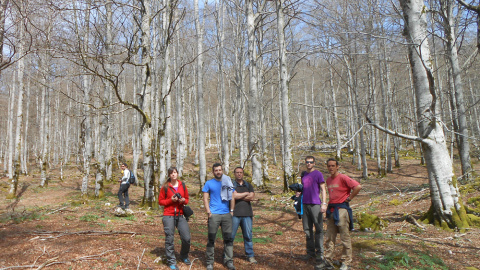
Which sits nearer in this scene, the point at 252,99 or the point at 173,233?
the point at 173,233

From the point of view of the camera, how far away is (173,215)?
470 centimetres

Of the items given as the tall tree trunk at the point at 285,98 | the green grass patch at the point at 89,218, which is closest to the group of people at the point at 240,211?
the green grass patch at the point at 89,218

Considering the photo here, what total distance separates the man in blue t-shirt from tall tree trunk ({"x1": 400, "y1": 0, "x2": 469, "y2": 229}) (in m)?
4.39

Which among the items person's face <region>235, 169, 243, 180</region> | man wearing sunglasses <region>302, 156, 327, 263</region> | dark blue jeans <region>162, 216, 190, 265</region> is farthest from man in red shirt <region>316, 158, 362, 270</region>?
dark blue jeans <region>162, 216, 190, 265</region>

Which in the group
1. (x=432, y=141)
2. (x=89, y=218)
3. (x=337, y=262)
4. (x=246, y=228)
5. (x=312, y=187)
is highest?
(x=432, y=141)

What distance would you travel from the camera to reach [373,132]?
23.8 metres

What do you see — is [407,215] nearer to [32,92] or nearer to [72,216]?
[72,216]

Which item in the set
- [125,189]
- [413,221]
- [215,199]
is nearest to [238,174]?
[215,199]

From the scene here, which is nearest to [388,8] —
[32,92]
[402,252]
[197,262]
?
[402,252]

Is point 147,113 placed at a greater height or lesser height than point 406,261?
greater

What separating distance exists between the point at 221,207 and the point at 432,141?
4.83 metres

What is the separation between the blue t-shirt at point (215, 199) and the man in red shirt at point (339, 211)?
175 cm

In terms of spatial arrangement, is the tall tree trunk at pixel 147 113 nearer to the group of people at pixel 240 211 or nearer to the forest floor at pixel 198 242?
the forest floor at pixel 198 242

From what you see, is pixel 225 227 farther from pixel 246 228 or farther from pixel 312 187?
pixel 312 187
